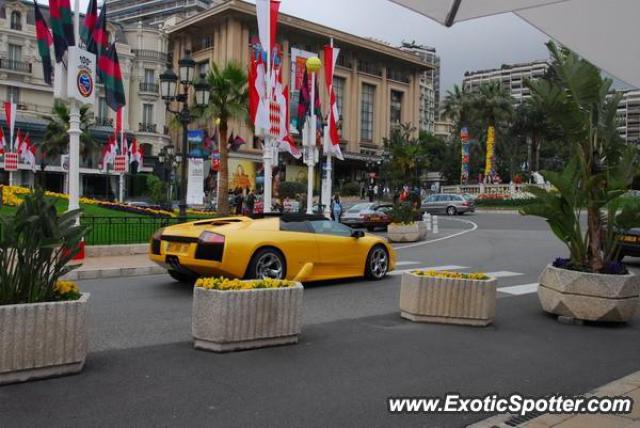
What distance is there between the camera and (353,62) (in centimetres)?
7862

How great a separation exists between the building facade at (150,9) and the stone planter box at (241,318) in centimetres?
10007

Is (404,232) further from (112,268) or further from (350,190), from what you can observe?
(350,190)

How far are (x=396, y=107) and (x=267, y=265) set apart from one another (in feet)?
263

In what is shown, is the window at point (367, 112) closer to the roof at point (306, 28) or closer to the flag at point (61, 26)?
the roof at point (306, 28)

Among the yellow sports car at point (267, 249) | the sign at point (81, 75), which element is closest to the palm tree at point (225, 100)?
the sign at point (81, 75)

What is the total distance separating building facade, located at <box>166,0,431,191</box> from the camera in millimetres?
65500

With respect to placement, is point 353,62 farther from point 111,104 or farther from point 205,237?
point 205,237

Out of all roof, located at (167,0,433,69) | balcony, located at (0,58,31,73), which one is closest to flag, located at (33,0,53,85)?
balcony, located at (0,58,31,73)

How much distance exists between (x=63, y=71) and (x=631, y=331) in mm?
12485

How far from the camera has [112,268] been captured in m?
12.5

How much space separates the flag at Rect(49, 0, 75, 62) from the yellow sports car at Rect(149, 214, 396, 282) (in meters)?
5.99

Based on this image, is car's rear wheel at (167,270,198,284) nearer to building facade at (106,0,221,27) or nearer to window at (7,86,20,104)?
window at (7,86,20,104)

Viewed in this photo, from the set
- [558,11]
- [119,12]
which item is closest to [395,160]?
[558,11]

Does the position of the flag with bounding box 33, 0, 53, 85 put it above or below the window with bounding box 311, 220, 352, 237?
above
